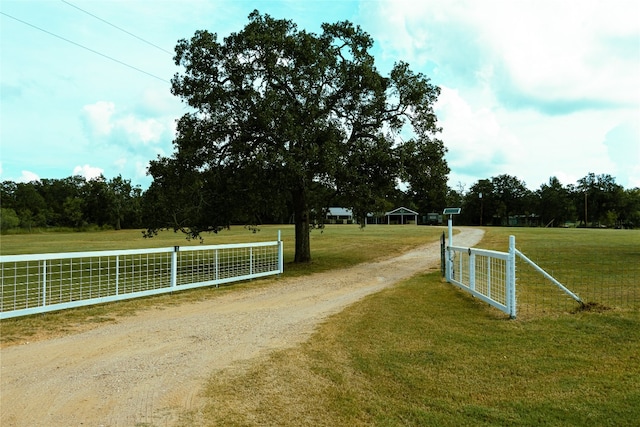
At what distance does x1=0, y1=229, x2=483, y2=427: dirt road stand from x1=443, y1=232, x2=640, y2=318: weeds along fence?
266 centimetres

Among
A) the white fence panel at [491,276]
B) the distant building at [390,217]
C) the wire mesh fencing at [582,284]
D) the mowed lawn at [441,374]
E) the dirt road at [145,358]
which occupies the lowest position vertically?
the dirt road at [145,358]

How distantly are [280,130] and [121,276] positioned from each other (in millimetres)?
6558

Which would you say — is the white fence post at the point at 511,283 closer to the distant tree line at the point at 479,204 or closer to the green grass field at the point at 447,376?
the green grass field at the point at 447,376

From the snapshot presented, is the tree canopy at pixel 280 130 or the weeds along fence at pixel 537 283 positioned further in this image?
the tree canopy at pixel 280 130

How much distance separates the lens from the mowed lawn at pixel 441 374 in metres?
3.91

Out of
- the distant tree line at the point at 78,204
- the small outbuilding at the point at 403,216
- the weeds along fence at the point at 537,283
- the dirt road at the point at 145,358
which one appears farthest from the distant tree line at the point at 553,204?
the dirt road at the point at 145,358

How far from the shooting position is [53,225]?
7500 cm

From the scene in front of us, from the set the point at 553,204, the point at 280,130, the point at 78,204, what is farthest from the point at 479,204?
the point at 280,130

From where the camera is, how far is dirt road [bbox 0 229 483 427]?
406 centimetres

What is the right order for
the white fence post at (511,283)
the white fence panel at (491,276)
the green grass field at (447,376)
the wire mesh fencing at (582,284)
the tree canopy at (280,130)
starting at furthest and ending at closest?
1. the tree canopy at (280,130)
2. the wire mesh fencing at (582,284)
3. the white fence panel at (491,276)
4. the white fence post at (511,283)
5. the green grass field at (447,376)

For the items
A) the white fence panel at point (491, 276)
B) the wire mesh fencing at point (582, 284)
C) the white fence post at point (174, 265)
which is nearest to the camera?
the white fence panel at point (491, 276)

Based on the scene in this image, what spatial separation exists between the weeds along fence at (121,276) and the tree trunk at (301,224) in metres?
3.29

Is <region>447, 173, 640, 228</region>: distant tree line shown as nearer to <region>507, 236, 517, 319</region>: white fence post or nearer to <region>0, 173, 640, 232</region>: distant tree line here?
<region>0, 173, 640, 232</region>: distant tree line

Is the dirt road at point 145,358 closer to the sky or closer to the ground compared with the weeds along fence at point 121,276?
closer to the ground
